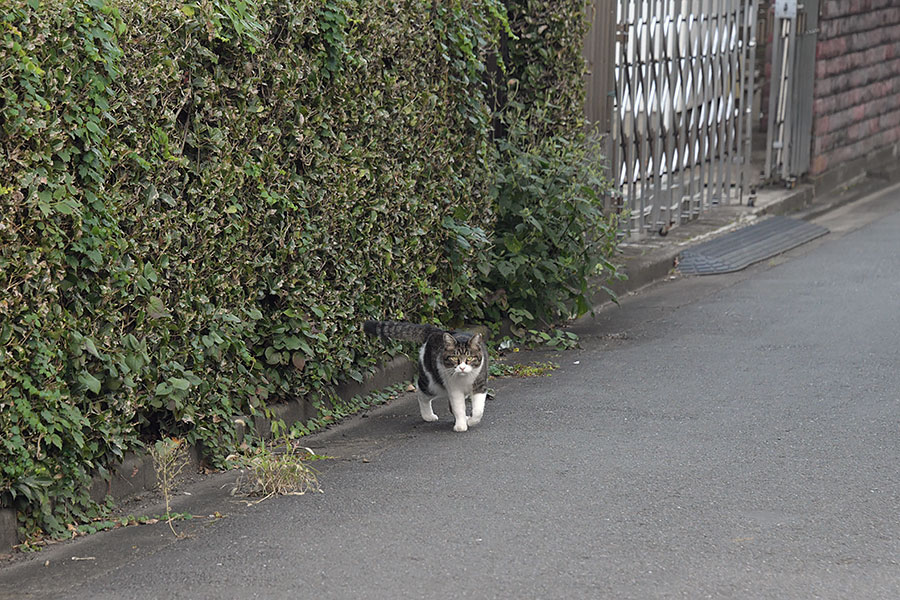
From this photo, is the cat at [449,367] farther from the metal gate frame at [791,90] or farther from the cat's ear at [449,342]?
the metal gate frame at [791,90]

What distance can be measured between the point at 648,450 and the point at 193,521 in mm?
2185

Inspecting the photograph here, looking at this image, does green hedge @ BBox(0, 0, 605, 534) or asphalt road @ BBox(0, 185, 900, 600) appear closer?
asphalt road @ BBox(0, 185, 900, 600)

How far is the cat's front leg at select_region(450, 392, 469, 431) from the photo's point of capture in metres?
6.40

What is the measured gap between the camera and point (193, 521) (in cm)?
514

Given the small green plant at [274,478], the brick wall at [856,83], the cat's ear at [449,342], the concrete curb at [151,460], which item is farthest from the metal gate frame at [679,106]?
the small green plant at [274,478]

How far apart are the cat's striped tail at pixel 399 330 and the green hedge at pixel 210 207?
4.9 inches

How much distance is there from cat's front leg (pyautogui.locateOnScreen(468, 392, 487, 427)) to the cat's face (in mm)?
173

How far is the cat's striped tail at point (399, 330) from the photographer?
22.1 feet

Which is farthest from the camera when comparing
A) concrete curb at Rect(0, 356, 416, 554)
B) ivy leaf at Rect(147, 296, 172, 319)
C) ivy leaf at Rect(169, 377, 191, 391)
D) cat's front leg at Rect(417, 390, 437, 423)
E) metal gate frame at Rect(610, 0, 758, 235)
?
metal gate frame at Rect(610, 0, 758, 235)

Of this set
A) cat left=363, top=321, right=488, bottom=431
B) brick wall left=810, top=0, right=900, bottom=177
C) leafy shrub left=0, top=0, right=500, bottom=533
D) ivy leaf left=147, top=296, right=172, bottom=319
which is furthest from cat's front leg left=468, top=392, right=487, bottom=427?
brick wall left=810, top=0, right=900, bottom=177

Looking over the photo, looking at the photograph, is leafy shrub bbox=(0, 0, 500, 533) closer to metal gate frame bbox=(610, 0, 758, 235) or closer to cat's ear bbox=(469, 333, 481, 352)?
cat's ear bbox=(469, 333, 481, 352)

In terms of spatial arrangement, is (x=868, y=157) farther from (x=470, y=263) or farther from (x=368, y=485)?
(x=368, y=485)

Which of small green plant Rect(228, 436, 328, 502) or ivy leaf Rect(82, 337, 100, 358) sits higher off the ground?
ivy leaf Rect(82, 337, 100, 358)

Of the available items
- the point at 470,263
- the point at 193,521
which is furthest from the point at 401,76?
the point at 193,521
